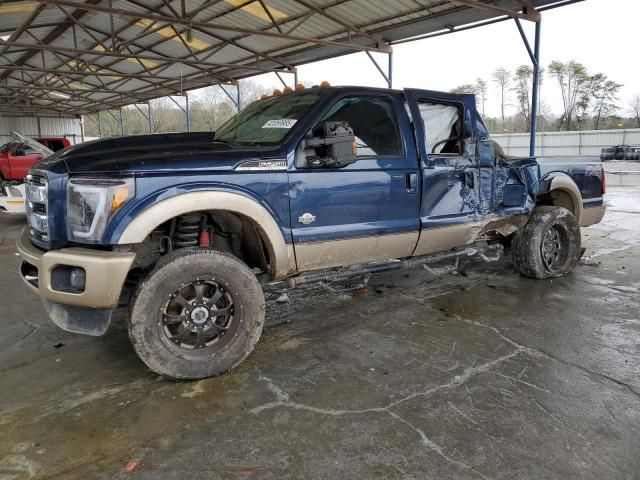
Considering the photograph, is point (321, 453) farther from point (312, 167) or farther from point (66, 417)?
point (312, 167)

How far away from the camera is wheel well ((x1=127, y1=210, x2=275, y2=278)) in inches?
133

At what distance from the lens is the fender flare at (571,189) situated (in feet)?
18.3

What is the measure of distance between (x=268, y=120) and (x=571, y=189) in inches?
155

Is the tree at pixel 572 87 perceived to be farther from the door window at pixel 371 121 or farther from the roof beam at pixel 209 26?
the door window at pixel 371 121

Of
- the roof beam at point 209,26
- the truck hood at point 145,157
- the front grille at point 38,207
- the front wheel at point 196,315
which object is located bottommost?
the front wheel at point 196,315

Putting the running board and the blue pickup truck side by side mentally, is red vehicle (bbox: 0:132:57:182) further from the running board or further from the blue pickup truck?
the running board

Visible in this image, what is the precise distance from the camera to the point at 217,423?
2.70 metres

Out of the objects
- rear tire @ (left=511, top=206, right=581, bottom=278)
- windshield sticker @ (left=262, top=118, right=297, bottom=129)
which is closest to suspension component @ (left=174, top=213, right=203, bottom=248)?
windshield sticker @ (left=262, top=118, right=297, bottom=129)

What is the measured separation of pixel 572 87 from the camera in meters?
44.3

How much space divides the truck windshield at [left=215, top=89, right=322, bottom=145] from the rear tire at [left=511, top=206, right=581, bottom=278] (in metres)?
3.04

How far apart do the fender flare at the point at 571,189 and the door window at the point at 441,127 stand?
1.65m

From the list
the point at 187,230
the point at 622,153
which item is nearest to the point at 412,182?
the point at 187,230

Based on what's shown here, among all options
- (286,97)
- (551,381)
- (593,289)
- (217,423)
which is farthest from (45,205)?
(593,289)

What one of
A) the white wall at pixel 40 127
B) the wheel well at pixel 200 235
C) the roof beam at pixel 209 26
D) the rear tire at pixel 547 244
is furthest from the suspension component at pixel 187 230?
the white wall at pixel 40 127
